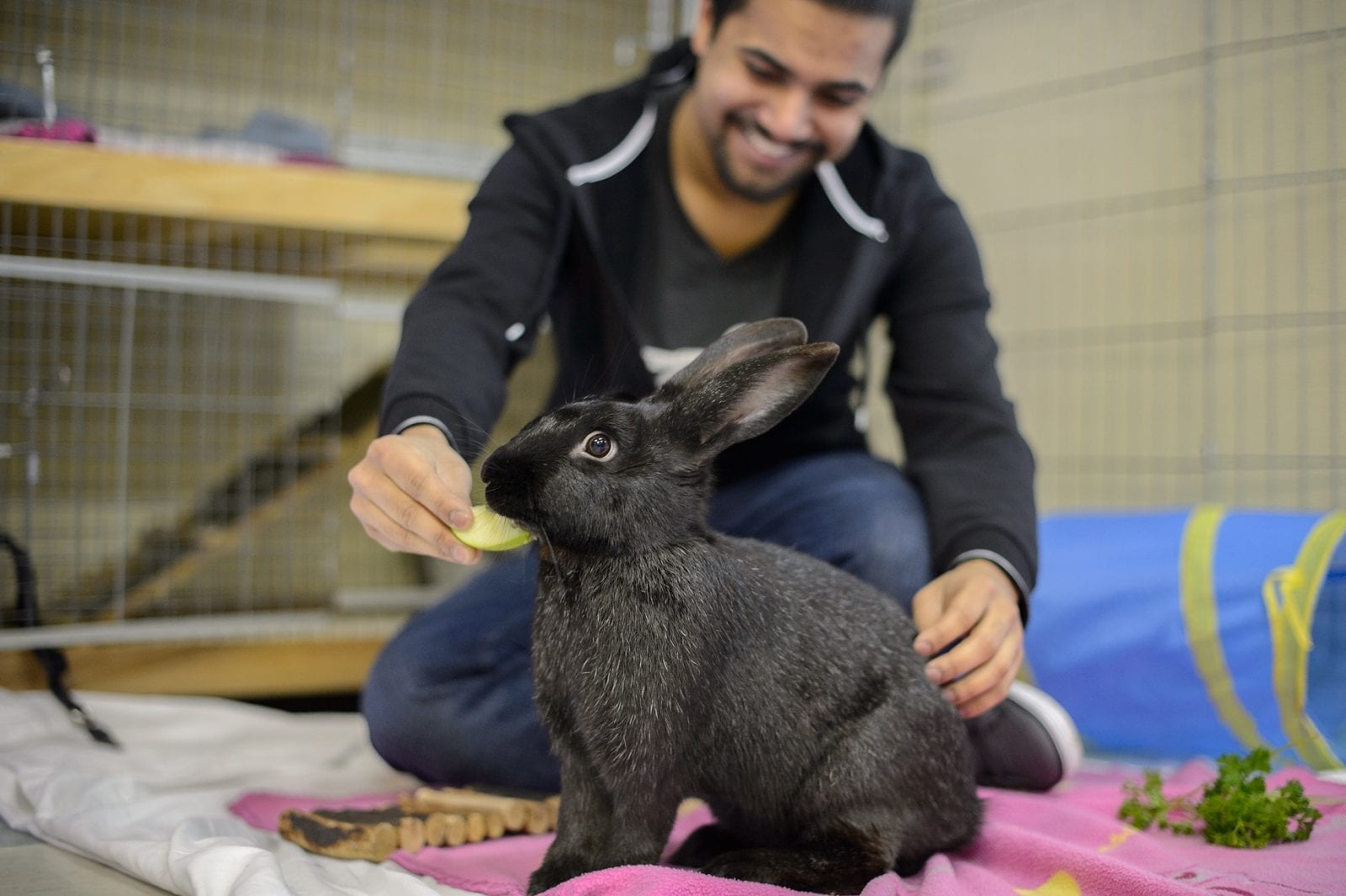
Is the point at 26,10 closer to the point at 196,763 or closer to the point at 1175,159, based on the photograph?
the point at 196,763

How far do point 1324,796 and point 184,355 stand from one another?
131 inches

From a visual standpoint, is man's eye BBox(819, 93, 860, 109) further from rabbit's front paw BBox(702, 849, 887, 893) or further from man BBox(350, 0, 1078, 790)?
→ rabbit's front paw BBox(702, 849, 887, 893)

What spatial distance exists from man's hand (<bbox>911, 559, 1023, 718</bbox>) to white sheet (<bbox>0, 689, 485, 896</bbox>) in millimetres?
657

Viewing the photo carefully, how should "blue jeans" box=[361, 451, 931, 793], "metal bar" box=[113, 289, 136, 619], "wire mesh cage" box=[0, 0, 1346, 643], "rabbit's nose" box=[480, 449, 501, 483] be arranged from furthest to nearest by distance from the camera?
"wire mesh cage" box=[0, 0, 1346, 643] → "metal bar" box=[113, 289, 136, 619] → "blue jeans" box=[361, 451, 931, 793] → "rabbit's nose" box=[480, 449, 501, 483]

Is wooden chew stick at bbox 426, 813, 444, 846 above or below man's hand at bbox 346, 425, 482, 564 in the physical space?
below

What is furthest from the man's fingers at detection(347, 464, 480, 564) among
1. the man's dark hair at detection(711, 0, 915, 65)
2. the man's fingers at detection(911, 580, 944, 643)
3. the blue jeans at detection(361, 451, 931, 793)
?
the man's dark hair at detection(711, 0, 915, 65)

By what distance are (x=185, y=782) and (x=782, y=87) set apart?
60.4 inches

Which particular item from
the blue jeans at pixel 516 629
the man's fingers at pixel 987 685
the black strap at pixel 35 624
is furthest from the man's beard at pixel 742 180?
the black strap at pixel 35 624

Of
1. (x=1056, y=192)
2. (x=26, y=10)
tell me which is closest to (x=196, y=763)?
(x=26, y=10)

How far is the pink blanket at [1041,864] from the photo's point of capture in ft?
3.74

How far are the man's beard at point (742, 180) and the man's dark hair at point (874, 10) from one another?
7.0 inches

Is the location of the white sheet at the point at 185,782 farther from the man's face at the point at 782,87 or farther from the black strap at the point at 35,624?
the man's face at the point at 782,87

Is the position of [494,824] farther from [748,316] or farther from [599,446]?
[748,316]

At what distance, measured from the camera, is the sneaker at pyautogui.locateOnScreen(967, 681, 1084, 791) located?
5.98 ft
